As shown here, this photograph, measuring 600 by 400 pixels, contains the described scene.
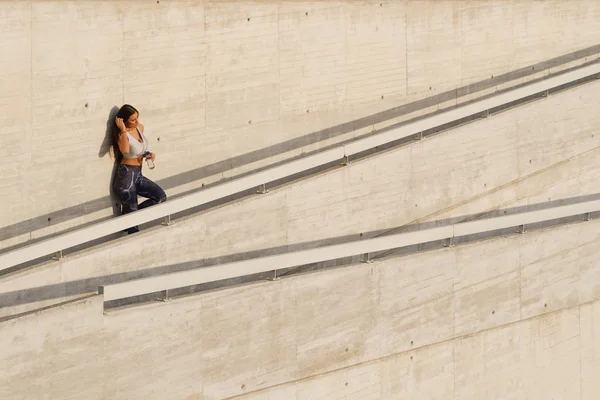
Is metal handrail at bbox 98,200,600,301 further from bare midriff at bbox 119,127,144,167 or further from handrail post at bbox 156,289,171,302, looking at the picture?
bare midriff at bbox 119,127,144,167

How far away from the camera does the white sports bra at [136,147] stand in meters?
13.4

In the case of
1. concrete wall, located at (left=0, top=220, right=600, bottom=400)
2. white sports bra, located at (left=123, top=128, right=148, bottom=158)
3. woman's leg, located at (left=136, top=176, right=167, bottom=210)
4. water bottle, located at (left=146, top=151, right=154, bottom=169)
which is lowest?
concrete wall, located at (left=0, top=220, right=600, bottom=400)

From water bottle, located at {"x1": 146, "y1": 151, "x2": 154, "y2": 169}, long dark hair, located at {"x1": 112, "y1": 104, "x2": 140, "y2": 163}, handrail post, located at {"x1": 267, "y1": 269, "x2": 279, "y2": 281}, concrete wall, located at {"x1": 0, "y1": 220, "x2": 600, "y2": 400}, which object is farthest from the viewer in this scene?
handrail post, located at {"x1": 267, "y1": 269, "x2": 279, "y2": 281}

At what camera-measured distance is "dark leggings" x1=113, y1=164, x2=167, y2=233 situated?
44.6ft

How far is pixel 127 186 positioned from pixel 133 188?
6 cm

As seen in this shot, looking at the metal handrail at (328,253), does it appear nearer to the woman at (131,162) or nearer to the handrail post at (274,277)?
the handrail post at (274,277)

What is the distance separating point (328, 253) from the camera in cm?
1449

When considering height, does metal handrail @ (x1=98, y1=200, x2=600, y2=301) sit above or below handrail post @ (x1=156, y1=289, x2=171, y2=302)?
above

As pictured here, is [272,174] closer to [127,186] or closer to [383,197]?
[127,186]

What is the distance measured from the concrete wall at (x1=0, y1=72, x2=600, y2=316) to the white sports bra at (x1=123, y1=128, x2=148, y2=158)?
682mm

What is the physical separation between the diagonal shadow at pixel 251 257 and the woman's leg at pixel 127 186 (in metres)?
0.61

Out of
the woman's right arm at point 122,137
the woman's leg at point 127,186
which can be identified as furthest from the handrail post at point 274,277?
the woman's right arm at point 122,137

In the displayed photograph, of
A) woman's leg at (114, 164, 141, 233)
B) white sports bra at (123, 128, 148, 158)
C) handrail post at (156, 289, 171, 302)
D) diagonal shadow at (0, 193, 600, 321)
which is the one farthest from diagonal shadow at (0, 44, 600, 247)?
handrail post at (156, 289, 171, 302)

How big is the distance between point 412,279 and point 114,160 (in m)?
3.54
